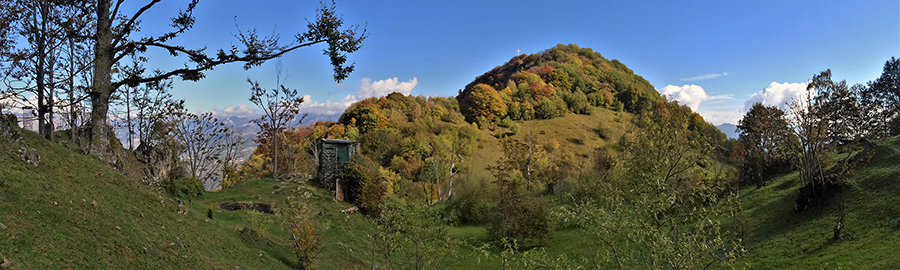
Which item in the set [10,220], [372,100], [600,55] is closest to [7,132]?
[10,220]

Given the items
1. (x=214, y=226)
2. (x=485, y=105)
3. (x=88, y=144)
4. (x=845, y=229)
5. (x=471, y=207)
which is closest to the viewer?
(x=214, y=226)

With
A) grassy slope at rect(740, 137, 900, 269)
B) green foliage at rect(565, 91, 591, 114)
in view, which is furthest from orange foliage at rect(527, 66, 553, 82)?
grassy slope at rect(740, 137, 900, 269)

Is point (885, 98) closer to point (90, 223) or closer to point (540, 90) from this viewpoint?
point (540, 90)

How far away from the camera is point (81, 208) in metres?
8.49

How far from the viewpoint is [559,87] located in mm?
81250

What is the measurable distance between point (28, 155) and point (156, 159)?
18652 millimetres

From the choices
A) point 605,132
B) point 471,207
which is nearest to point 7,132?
point 471,207

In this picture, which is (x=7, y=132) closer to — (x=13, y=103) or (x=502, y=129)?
(x=13, y=103)

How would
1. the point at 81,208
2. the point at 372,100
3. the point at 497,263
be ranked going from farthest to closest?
the point at 372,100
the point at 497,263
the point at 81,208

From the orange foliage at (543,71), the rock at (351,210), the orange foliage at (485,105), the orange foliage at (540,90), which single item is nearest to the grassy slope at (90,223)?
the rock at (351,210)

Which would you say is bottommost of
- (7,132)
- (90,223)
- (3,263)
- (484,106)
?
(3,263)

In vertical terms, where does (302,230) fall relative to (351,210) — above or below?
above

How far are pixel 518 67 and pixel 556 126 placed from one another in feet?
128

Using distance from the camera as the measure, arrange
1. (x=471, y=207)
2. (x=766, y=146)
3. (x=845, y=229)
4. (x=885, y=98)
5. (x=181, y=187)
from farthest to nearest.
Result: 1. (x=885, y=98)
2. (x=471, y=207)
3. (x=766, y=146)
4. (x=181, y=187)
5. (x=845, y=229)
